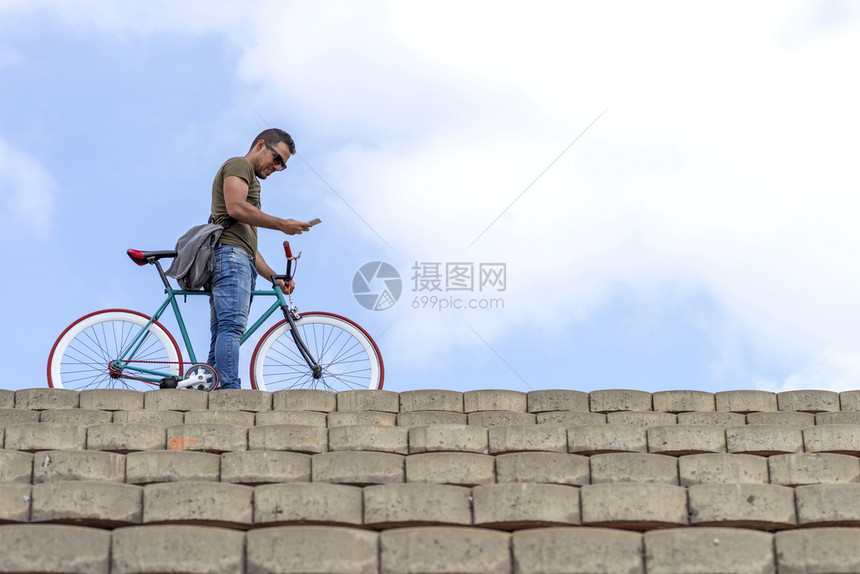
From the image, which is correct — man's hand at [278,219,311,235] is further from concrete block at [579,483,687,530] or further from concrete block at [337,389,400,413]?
concrete block at [579,483,687,530]

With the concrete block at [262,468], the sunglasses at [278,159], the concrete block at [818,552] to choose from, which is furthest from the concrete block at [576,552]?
the sunglasses at [278,159]

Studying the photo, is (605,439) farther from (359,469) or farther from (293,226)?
(293,226)

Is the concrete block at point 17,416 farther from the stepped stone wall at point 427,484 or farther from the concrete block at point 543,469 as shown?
the concrete block at point 543,469

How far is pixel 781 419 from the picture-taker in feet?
21.4

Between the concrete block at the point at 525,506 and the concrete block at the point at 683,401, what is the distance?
2928 mm

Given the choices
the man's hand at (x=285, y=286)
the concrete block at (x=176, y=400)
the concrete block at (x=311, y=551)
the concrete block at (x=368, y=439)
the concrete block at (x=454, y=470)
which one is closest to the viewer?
the concrete block at (x=311, y=551)

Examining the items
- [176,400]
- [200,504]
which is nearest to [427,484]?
[200,504]

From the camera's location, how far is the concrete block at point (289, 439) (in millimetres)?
5430

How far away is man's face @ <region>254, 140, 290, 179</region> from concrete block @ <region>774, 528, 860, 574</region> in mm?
4716

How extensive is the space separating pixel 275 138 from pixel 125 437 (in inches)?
108

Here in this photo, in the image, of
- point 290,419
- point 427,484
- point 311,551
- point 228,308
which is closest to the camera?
point 311,551

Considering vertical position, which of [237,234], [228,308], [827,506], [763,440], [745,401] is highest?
[237,234]

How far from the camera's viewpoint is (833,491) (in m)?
4.25

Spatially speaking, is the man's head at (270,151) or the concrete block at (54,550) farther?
the man's head at (270,151)
